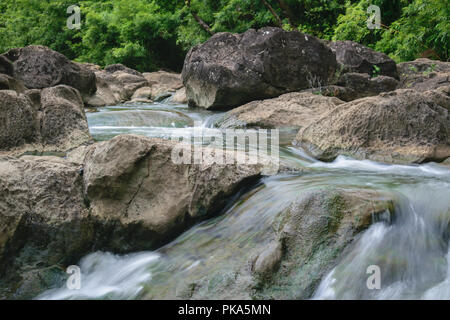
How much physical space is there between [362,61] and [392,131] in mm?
5293

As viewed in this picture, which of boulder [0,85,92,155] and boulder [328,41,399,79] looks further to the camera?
boulder [328,41,399,79]

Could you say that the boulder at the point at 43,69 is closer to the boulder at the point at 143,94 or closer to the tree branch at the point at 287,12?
the boulder at the point at 143,94

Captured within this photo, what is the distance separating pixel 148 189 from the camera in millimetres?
3408

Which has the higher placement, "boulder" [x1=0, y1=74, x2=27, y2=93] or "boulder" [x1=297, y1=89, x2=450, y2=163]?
"boulder" [x1=0, y1=74, x2=27, y2=93]

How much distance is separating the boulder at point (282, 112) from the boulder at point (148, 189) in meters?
3.37

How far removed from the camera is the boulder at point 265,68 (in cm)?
828

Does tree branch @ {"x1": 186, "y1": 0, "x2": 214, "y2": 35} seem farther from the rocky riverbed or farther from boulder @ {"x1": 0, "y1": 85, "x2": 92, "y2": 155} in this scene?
the rocky riverbed

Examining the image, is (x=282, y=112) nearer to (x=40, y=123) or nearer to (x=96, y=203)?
(x=40, y=123)

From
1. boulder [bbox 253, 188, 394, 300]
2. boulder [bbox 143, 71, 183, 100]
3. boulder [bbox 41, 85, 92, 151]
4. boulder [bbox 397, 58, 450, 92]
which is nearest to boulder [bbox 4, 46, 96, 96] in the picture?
boulder [bbox 143, 71, 183, 100]

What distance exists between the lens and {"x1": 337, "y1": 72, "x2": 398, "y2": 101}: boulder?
8312 mm

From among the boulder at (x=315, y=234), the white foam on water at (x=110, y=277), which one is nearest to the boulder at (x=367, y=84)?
the boulder at (x=315, y=234)

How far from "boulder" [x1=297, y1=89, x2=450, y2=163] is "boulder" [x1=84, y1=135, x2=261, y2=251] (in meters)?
1.78

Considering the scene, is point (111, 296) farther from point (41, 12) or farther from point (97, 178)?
point (41, 12)
